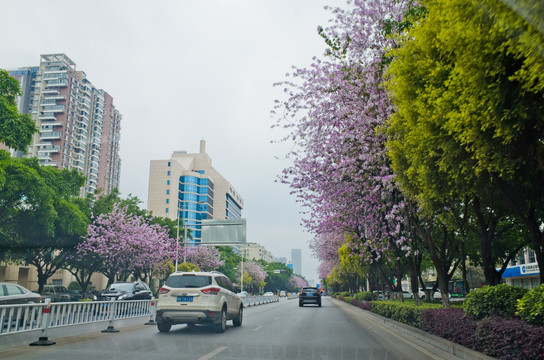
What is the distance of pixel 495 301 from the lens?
855 cm

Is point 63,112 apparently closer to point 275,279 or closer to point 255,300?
point 275,279

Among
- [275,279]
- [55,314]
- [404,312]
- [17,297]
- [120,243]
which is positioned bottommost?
[404,312]

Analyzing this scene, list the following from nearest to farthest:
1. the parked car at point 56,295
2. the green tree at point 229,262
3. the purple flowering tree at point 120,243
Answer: the parked car at point 56,295
the purple flowering tree at point 120,243
the green tree at point 229,262

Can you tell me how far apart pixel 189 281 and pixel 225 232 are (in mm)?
23701

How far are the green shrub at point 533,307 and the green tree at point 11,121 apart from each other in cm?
2312

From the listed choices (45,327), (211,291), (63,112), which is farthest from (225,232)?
(63,112)

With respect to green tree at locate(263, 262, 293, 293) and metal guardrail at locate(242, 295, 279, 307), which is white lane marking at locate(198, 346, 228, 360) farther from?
green tree at locate(263, 262, 293, 293)

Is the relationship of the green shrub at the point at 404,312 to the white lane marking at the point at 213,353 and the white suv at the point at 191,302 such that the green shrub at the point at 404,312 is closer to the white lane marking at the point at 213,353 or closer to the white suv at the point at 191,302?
the white suv at the point at 191,302

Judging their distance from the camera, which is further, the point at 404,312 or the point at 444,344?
the point at 404,312

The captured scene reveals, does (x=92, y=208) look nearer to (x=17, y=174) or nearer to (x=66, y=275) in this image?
(x=17, y=174)

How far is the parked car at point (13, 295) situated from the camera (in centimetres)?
1328

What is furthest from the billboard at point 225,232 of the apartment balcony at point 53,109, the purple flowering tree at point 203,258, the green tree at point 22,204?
the apartment balcony at point 53,109

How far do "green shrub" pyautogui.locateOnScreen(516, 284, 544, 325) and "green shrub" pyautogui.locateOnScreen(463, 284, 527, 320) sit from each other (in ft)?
3.17

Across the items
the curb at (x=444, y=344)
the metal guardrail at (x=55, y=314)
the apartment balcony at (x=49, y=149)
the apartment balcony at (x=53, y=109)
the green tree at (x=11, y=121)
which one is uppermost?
the apartment balcony at (x=53, y=109)
